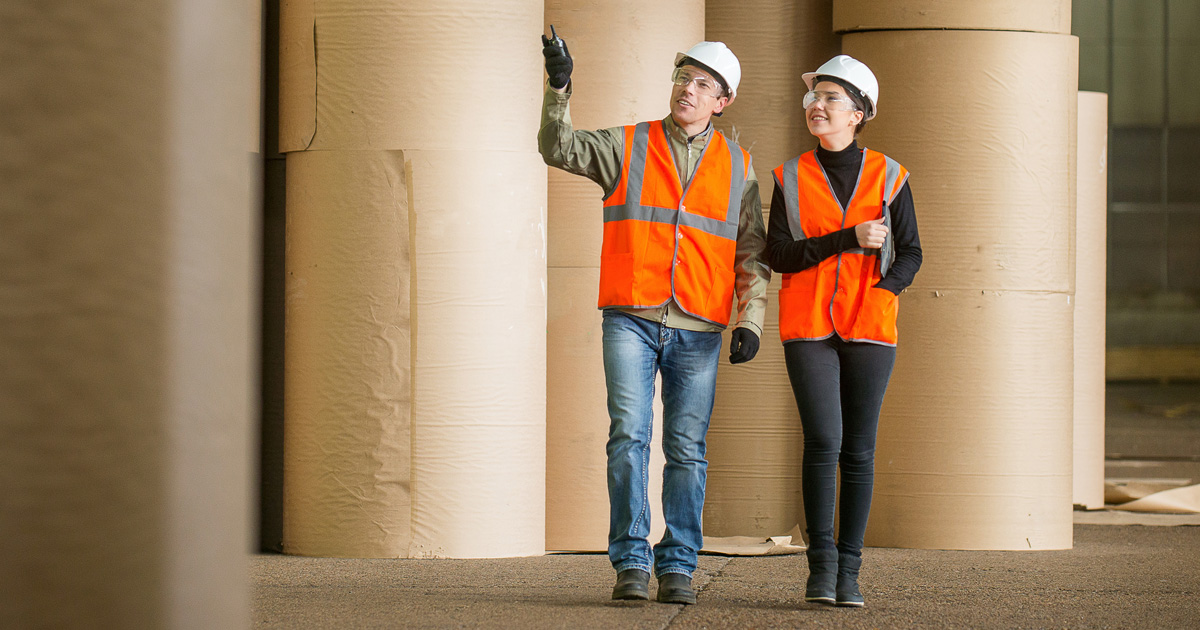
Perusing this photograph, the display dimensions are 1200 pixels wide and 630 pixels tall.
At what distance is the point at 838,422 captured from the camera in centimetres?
412

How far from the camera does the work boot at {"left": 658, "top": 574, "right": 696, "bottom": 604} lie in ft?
13.4

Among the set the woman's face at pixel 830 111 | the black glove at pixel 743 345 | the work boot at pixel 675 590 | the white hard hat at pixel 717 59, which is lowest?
the work boot at pixel 675 590

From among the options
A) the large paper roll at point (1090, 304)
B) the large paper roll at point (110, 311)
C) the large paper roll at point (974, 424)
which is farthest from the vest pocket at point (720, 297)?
the large paper roll at point (1090, 304)

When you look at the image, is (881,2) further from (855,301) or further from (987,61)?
(855,301)

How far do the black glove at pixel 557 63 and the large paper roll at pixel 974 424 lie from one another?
8.43 feet

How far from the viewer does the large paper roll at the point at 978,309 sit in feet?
19.6

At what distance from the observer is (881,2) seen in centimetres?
617

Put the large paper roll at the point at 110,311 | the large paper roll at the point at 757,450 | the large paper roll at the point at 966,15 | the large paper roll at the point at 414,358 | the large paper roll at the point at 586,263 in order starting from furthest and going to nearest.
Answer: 1. the large paper roll at the point at 757,450
2. the large paper roll at the point at 966,15
3. the large paper roll at the point at 586,263
4. the large paper roll at the point at 414,358
5. the large paper roll at the point at 110,311

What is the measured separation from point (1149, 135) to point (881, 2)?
776 inches

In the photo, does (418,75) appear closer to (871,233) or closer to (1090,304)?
(871,233)

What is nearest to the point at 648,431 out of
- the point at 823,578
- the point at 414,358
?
the point at 823,578

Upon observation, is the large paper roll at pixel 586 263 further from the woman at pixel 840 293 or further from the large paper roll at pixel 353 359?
the woman at pixel 840 293

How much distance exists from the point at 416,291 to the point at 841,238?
6.04 feet

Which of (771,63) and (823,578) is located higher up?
(771,63)
